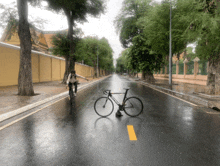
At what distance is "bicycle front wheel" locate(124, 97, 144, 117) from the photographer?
679 cm

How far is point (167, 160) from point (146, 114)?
4.00m

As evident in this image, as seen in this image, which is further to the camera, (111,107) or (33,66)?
(33,66)

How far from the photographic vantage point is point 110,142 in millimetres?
4406

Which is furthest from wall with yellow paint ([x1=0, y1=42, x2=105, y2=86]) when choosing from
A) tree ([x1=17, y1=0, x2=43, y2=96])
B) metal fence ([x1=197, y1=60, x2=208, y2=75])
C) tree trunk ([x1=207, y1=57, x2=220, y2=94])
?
metal fence ([x1=197, y1=60, x2=208, y2=75])

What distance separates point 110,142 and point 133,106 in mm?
2609

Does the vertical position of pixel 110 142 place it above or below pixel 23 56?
below

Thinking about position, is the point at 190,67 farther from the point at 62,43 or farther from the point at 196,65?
the point at 62,43

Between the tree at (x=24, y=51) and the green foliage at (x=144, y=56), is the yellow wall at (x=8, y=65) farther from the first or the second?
the green foliage at (x=144, y=56)

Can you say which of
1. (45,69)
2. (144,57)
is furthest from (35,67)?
(144,57)

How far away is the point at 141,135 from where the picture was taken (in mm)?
4898

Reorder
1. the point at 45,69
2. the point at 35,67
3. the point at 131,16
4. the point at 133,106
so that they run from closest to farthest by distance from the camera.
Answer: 1. the point at 133,106
2. the point at 35,67
3. the point at 45,69
4. the point at 131,16

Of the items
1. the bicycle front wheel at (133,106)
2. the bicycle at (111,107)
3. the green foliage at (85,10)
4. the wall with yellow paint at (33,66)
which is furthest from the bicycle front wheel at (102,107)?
the green foliage at (85,10)

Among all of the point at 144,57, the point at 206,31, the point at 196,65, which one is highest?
the point at 144,57

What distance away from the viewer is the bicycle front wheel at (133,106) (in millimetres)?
6790
